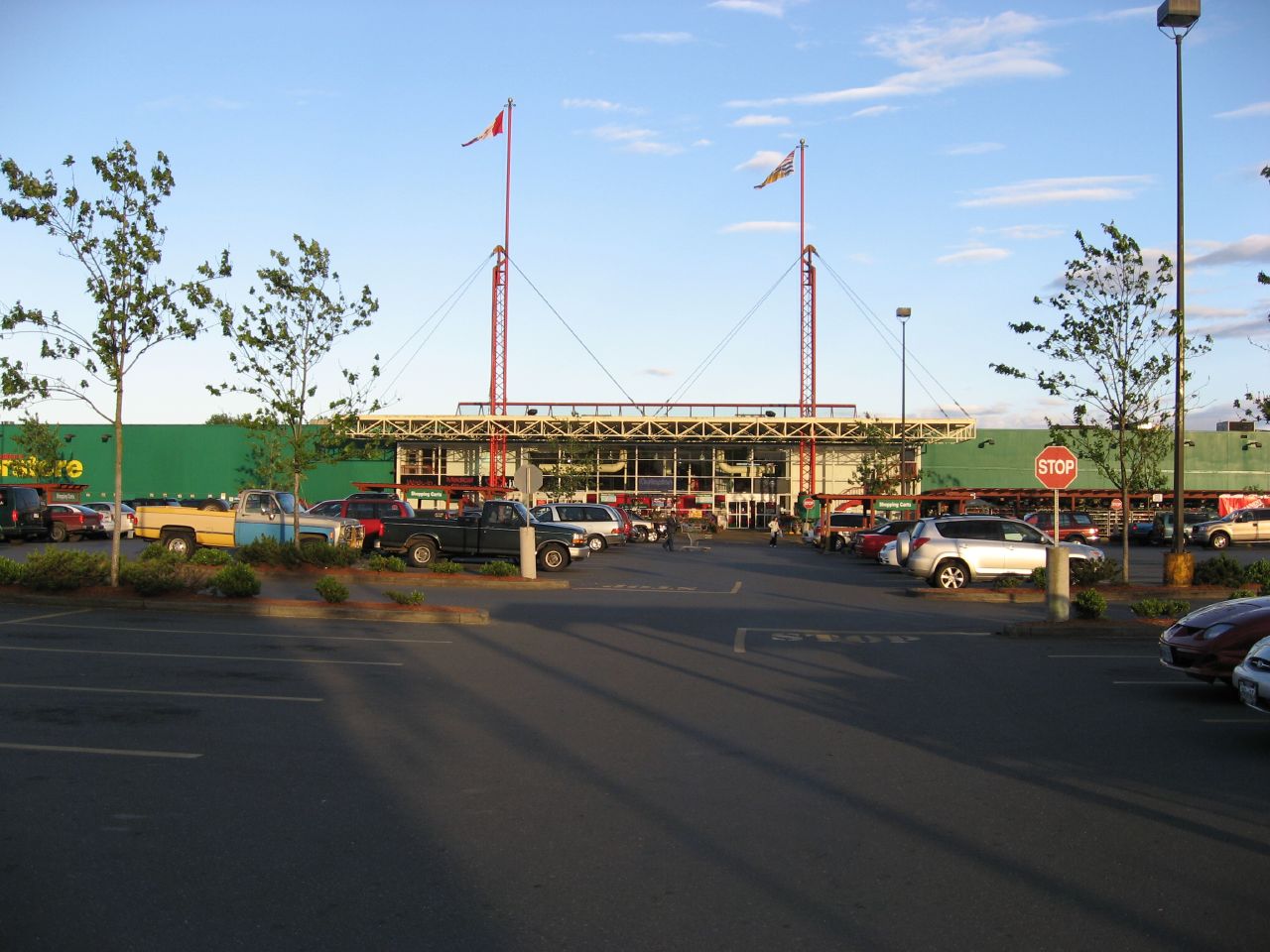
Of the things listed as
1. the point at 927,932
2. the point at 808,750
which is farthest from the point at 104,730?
the point at 927,932

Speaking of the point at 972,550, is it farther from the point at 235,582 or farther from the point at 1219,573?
the point at 235,582

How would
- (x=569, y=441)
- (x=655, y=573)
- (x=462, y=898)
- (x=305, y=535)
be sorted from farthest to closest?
(x=569, y=441), (x=655, y=573), (x=305, y=535), (x=462, y=898)

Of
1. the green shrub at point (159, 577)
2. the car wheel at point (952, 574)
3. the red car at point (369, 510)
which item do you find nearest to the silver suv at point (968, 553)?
the car wheel at point (952, 574)

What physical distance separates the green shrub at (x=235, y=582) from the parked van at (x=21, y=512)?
23.6 m

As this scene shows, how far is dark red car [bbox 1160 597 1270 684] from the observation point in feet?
36.6

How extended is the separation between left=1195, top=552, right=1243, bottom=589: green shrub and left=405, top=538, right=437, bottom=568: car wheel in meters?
17.6

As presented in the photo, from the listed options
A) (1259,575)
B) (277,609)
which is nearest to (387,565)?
(277,609)

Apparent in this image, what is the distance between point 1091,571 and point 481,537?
14.7 m

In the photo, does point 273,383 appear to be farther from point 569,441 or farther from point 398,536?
point 569,441

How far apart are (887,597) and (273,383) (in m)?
14.8

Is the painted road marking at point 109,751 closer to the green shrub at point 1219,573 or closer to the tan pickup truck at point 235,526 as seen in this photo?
the tan pickup truck at point 235,526

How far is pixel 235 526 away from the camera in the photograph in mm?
29516

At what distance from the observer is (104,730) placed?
30.6 feet

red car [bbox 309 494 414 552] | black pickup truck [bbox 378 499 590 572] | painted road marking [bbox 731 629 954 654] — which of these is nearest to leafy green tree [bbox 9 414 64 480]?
red car [bbox 309 494 414 552]
